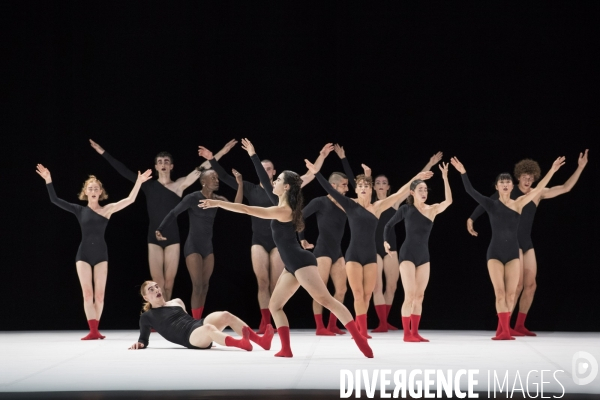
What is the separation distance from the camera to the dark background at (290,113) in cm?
873

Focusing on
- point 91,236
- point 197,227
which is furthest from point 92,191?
point 197,227

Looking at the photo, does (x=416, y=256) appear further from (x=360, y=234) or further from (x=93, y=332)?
(x=93, y=332)

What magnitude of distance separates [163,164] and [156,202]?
0.36 m

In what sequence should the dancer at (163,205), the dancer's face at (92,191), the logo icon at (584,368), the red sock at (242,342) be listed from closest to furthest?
the logo icon at (584,368) < the red sock at (242,342) < the dancer's face at (92,191) < the dancer at (163,205)

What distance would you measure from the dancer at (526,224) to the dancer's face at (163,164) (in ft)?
9.12

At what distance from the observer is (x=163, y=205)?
8.38 m

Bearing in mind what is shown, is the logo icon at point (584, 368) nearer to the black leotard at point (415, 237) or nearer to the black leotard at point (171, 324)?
the black leotard at point (415, 237)

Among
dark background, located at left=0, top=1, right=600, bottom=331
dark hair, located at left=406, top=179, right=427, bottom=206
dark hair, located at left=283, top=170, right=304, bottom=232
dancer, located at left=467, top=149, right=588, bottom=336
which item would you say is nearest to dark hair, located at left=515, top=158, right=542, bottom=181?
dancer, located at left=467, top=149, right=588, bottom=336

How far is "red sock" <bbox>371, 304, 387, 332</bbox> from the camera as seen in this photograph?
8383 millimetres

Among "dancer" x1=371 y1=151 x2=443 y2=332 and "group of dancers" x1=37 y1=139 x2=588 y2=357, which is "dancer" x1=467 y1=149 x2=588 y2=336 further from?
"dancer" x1=371 y1=151 x2=443 y2=332

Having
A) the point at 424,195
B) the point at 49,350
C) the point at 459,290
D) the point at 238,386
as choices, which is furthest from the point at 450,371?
the point at 459,290

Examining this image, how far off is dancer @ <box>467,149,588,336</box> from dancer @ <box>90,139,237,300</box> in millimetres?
2587

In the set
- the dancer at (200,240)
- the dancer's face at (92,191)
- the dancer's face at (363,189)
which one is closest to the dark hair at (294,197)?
the dancer's face at (363,189)

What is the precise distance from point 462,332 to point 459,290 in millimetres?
542
